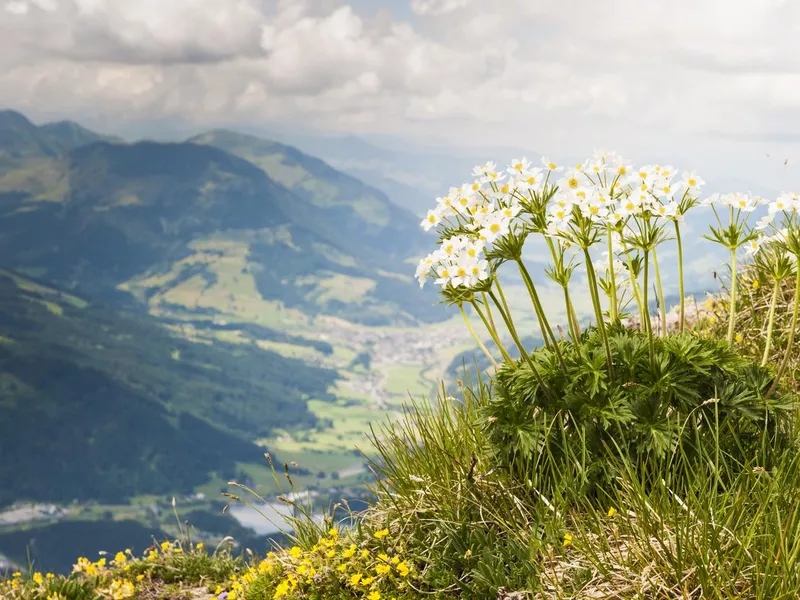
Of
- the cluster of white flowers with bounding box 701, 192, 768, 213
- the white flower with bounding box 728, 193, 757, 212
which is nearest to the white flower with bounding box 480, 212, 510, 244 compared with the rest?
the cluster of white flowers with bounding box 701, 192, 768, 213

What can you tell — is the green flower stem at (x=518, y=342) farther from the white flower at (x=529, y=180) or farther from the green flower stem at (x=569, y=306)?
the white flower at (x=529, y=180)

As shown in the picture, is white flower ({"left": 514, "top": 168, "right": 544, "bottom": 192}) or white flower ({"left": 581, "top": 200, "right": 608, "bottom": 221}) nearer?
white flower ({"left": 581, "top": 200, "right": 608, "bottom": 221})

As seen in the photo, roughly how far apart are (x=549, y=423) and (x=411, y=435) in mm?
1354

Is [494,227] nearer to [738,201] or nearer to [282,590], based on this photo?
[738,201]

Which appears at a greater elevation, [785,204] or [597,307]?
[785,204]

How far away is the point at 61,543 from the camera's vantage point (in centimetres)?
18650

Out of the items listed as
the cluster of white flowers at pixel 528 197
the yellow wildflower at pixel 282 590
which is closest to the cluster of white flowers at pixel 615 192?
the cluster of white flowers at pixel 528 197

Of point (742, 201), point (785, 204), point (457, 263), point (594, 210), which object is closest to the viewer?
point (594, 210)

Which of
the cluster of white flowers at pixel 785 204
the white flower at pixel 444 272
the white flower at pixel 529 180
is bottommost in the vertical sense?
the white flower at pixel 444 272

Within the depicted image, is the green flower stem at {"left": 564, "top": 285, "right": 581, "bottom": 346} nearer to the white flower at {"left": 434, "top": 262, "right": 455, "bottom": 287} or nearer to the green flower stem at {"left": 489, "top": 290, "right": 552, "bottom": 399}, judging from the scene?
the green flower stem at {"left": 489, "top": 290, "right": 552, "bottom": 399}

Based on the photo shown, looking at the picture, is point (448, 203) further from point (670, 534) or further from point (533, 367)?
point (670, 534)

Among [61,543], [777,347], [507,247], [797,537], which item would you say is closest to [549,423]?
[507,247]

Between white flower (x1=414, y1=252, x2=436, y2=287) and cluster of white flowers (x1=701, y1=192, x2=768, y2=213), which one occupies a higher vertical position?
cluster of white flowers (x1=701, y1=192, x2=768, y2=213)

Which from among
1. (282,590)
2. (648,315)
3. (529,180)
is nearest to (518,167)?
(529,180)
